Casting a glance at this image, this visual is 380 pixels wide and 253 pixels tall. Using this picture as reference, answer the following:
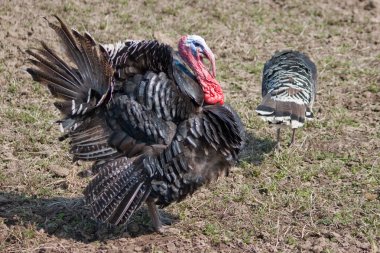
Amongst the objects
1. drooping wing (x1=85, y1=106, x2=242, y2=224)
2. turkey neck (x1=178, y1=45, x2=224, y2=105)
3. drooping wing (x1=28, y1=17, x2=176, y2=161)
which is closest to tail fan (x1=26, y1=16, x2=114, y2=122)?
drooping wing (x1=28, y1=17, x2=176, y2=161)

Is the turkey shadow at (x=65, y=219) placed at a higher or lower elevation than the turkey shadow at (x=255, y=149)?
lower

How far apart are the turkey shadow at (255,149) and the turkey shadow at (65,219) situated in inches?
50.1

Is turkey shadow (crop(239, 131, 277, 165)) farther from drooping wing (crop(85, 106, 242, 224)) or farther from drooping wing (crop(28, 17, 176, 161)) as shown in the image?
drooping wing (crop(28, 17, 176, 161))

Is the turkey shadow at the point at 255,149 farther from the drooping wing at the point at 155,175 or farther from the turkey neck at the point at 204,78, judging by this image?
the drooping wing at the point at 155,175

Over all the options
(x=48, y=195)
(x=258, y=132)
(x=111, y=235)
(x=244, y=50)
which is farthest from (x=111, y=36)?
(x=111, y=235)

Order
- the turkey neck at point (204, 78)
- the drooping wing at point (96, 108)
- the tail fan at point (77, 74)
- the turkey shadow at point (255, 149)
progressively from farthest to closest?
the turkey shadow at point (255, 149)
the turkey neck at point (204, 78)
the tail fan at point (77, 74)
the drooping wing at point (96, 108)

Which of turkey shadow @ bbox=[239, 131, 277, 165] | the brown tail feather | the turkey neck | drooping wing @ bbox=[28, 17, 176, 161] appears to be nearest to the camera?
drooping wing @ bbox=[28, 17, 176, 161]

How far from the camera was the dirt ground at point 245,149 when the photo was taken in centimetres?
541

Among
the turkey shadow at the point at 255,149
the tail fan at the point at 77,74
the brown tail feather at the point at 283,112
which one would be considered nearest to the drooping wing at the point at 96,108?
the tail fan at the point at 77,74

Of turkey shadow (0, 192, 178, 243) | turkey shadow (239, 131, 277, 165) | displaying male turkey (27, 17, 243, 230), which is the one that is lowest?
turkey shadow (0, 192, 178, 243)

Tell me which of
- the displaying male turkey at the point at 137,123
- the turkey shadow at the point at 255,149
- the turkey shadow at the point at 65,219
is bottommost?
the turkey shadow at the point at 65,219

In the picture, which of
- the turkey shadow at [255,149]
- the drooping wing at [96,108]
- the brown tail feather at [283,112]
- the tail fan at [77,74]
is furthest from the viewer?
the turkey shadow at [255,149]

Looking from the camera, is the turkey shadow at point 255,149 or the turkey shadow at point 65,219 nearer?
the turkey shadow at point 65,219

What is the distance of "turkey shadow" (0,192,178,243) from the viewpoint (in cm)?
536
